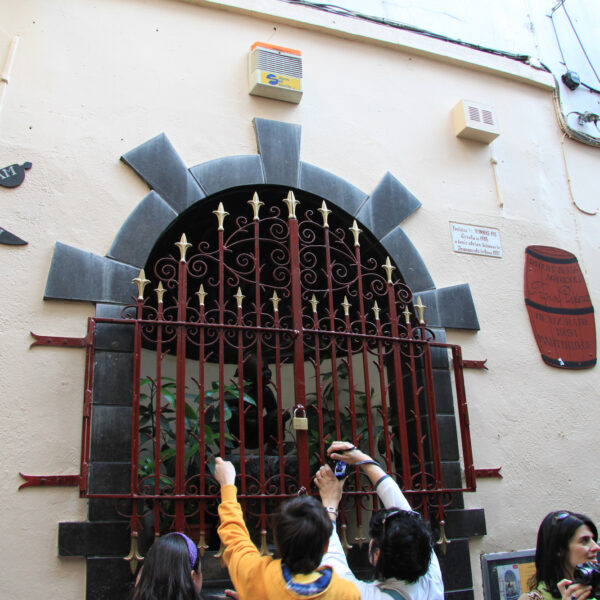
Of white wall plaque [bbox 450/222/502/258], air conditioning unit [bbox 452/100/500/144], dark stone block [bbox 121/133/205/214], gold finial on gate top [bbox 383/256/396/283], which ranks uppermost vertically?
air conditioning unit [bbox 452/100/500/144]

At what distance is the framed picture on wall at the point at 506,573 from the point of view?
3.59 metres

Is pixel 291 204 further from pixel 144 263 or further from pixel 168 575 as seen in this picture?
pixel 168 575

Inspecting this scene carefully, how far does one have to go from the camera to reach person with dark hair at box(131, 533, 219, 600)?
191 cm

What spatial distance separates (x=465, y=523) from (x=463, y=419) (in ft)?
1.80

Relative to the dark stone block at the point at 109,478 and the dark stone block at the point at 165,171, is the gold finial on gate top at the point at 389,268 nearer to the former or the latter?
the dark stone block at the point at 165,171

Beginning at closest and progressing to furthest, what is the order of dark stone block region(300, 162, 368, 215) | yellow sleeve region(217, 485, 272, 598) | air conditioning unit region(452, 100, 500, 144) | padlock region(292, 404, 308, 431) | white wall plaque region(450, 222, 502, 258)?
1. yellow sleeve region(217, 485, 272, 598)
2. padlock region(292, 404, 308, 431)
3. dark stone block region(300, 162, 368, 215)
4. white wall plaque region(450, 222, 502, 258)
5. air conditioning unit region(452, 100, 500, 144)

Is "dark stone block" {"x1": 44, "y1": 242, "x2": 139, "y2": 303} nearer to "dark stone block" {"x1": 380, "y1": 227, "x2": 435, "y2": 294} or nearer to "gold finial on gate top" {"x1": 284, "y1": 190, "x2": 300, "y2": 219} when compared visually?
"gold finial on gate top" {"x1": 284, "y1": 190, "x2": 300, "y2": 219}

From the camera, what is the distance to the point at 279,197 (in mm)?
3961

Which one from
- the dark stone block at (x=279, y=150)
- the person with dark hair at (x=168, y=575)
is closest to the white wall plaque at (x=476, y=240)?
the dark stone block at (x=279, y=150)

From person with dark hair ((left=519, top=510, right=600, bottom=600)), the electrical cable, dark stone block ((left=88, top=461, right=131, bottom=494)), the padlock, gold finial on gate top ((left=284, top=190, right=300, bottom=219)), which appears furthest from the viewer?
the electrical cable

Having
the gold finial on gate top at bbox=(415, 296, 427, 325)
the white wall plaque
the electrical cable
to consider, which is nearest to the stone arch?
the gold finial on gate top at bbox=(415, 296, 427, 325)

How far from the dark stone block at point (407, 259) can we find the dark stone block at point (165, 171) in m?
1.14

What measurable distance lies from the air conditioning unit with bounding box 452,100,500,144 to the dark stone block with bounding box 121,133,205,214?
1.89 metres

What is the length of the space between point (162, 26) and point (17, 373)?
7.00ft
